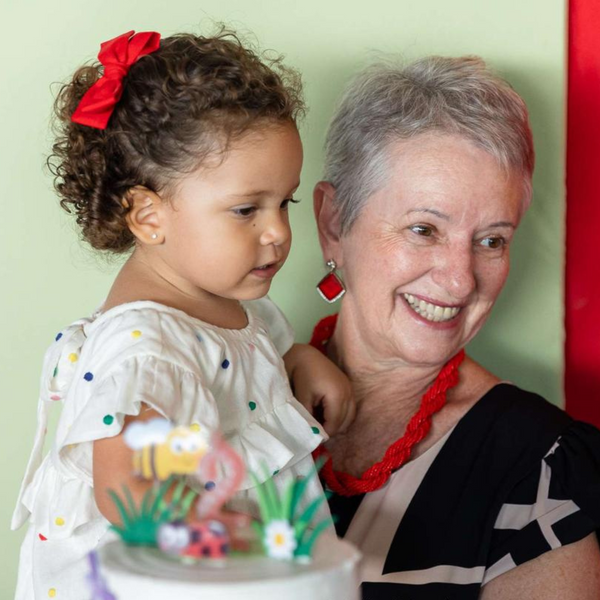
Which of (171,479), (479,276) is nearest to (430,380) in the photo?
(479,276)

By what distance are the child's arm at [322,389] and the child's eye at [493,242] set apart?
1.26 ft

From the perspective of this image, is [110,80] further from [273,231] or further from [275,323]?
[275,323]

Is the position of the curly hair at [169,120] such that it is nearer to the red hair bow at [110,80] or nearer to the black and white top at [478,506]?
the red hair bow at [110,80]

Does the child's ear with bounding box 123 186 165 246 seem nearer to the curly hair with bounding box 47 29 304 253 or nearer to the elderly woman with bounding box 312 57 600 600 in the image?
the curly hair with bounding box 47 29 304 253

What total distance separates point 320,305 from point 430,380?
1.32 ft

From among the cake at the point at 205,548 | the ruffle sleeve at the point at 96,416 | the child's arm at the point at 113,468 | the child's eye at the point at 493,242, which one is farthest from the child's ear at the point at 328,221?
the cake at the point at 205,548

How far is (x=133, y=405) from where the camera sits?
1244 millimetres

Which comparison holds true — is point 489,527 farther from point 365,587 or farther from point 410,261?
point 410,261

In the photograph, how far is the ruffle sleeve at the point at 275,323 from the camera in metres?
1.87

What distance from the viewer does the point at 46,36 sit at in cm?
204

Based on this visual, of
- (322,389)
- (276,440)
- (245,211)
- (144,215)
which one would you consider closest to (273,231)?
(245,211)

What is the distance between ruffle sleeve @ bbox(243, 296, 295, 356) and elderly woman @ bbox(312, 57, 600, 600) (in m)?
0.15

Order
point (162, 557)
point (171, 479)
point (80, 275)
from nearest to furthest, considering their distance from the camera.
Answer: point (162, 557) < point (171, 479) < point (80, 275)

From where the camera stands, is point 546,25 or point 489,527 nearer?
point 489,527
